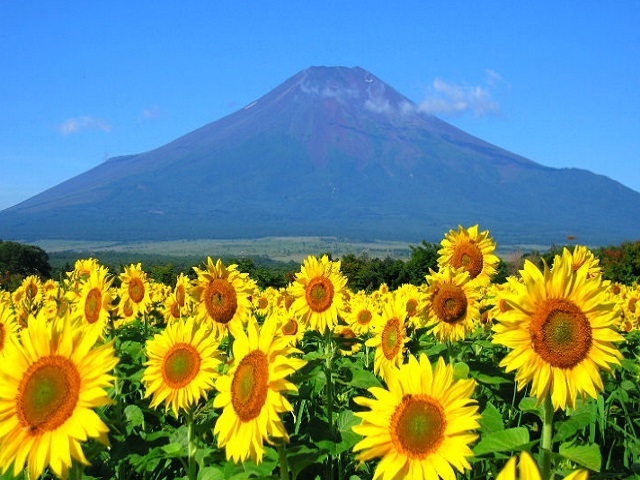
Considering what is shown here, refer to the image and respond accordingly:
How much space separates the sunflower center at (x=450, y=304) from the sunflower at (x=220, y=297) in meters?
1.72

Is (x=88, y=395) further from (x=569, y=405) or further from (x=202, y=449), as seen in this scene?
(x=569, y=405)

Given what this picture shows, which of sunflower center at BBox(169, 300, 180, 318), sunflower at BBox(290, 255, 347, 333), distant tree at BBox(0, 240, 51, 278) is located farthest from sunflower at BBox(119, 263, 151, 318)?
distant tree at BBox(0, 240, 51, 278)

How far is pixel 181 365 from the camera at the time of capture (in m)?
A: 4.84

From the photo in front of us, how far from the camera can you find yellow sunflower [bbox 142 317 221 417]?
187 inches

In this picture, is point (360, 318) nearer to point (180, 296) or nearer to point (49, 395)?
point (180, 296)

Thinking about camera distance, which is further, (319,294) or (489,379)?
(319,294)

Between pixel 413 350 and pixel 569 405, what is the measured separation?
6.41ft

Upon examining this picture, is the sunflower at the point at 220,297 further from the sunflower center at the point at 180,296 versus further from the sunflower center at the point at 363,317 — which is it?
the sunflower center at the point at 363,317

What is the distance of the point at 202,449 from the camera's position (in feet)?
15.0

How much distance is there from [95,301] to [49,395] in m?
3.73

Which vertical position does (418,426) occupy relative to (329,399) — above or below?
above

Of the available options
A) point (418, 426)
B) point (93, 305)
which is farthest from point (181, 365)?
point (93, 305)

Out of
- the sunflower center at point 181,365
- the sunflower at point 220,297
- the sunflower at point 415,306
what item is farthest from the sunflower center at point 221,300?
the sunflower center at point 181,365

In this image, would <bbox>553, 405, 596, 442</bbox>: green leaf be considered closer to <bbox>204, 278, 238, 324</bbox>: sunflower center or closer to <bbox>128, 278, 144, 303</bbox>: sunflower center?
<bbox>204, 278, 238, 324</bbox>: sunflower center
